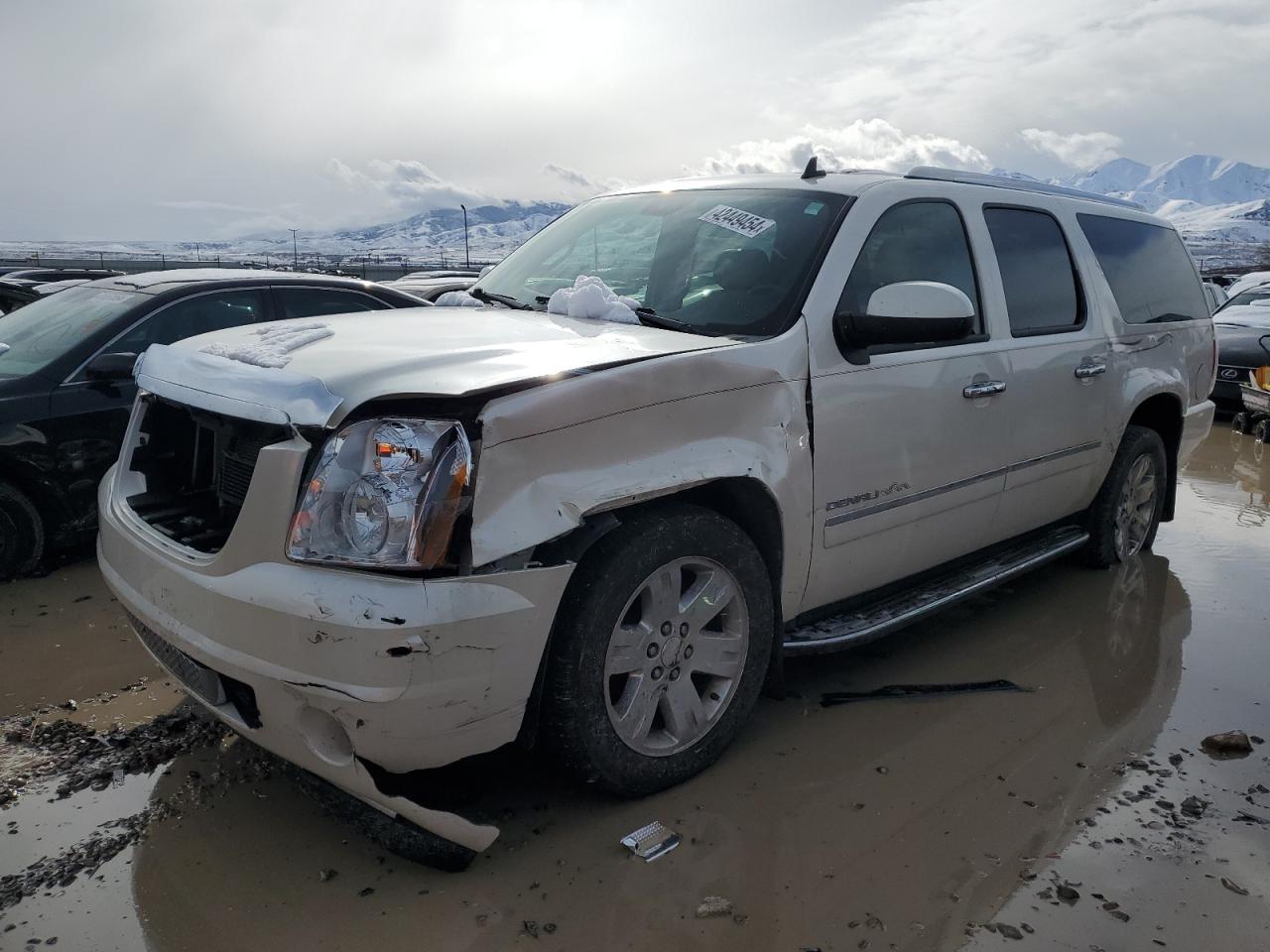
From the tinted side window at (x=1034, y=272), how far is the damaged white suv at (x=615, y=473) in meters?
0.02

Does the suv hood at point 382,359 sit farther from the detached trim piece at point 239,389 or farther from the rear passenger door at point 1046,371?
the rear passenger door at point 1046,371

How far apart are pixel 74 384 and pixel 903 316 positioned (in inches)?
164

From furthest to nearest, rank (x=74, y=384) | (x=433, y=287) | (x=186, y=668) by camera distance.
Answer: (x=433, y=287)
(x=74, y=384)
(x=186, y=668)

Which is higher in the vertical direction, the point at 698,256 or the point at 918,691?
the point at 698,256

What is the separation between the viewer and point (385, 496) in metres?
2.24

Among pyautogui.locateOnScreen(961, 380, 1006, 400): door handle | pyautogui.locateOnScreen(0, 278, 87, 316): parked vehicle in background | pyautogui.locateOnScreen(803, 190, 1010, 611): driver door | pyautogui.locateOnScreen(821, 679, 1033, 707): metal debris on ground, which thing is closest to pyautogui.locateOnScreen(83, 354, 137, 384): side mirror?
pyautogui.locateOnScreen(0, 278, 87, 316): parked vehicle in background

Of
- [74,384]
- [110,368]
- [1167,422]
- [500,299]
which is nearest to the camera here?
[500,299]

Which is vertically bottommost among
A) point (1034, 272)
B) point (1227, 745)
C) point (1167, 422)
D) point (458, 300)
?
point (1227, 745)

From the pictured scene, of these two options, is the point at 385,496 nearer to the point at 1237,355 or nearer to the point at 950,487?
the point at 950,487

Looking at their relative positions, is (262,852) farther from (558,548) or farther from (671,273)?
(671,273)

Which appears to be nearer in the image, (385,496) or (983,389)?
(385,496)

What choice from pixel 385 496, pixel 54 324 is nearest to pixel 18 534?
pixel 54 324

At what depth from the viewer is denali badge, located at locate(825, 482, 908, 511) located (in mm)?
3131

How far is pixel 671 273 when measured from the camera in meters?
3.44
